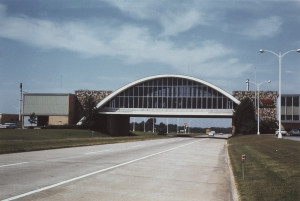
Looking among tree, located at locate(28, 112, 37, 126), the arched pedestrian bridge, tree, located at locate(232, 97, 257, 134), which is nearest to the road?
tree, located at locate(232, 97, 257, 134)

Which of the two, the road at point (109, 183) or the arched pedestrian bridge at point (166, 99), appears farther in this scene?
the arched pedestrian bridge at point (166, 99)

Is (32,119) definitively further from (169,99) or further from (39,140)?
(39,140)

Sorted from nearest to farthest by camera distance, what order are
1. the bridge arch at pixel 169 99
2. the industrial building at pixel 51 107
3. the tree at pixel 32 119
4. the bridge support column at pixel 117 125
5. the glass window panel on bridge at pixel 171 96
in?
1. the tree at pixel 32 119
2. the industrial building at pixel 51 107
3. the bridge arch at pixel 169 99
4. the glass window panel on bridge at pixel 171 96
5. the bridge support column at pixel 117 125

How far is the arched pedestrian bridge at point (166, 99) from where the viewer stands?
237 ft

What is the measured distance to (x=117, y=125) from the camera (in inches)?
3263

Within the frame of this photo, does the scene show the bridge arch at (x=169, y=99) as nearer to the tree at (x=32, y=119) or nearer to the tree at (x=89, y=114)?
the tree at (x=89, y=114)

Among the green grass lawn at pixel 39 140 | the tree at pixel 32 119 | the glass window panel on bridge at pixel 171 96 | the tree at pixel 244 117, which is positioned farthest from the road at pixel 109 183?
the glass window panel on bridge at pixel 171 96

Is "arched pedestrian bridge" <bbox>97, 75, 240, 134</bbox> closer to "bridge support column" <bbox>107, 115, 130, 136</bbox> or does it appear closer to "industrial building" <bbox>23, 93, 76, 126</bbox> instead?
"bridge support column" <bbox>107, 115, 130, 136</bbox>

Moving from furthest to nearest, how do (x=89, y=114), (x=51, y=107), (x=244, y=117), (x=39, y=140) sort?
(x=51, y=107) < (x=89, y=114) < (x=244, y=117) < (x=39, y=140)

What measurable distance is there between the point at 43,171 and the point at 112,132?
6725cm

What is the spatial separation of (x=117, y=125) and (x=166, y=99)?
1666 centimetres

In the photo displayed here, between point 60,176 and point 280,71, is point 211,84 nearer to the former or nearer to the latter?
point 280,71

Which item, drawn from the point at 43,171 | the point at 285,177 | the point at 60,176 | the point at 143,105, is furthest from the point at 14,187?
the point at 143,105

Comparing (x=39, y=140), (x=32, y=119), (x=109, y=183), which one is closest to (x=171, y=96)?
(x=32, y=119)
